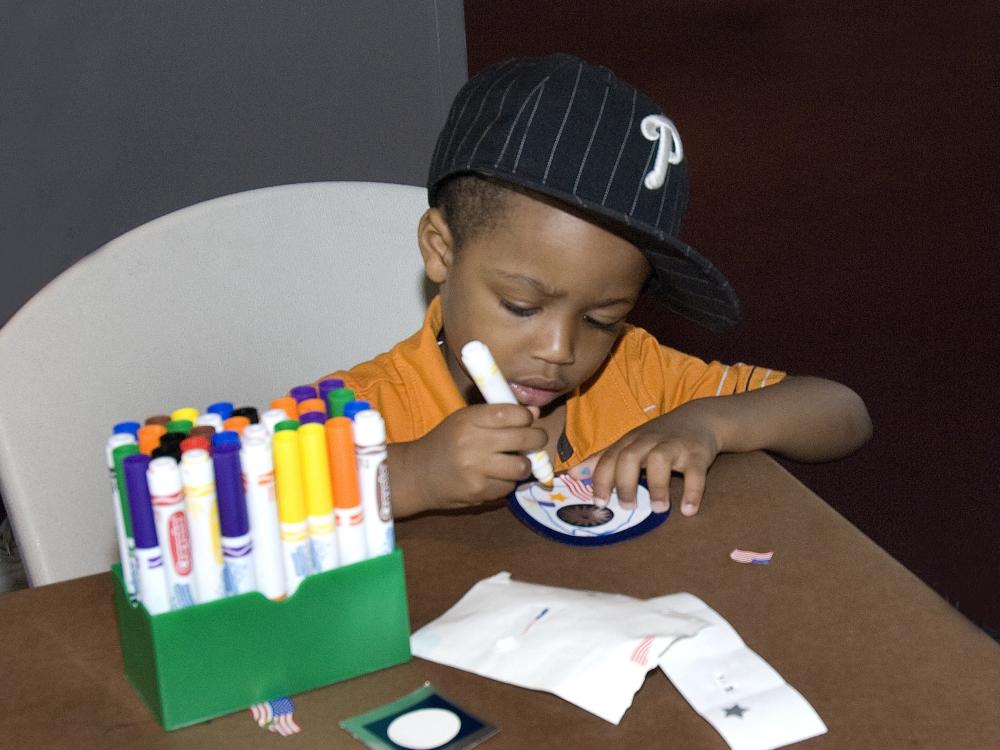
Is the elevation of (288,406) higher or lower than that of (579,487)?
higher

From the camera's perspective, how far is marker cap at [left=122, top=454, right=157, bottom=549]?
26.1 inches

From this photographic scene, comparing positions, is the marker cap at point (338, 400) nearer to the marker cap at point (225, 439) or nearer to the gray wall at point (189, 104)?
the marker cap at point (225, 439)

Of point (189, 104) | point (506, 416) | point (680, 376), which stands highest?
point (189, 104)

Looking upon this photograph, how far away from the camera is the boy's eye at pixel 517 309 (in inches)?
42.7

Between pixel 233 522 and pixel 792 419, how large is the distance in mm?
652

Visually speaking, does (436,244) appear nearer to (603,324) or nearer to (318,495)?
(603,324)

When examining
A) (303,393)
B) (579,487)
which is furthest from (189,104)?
(303,393)

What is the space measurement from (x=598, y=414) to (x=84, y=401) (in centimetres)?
51

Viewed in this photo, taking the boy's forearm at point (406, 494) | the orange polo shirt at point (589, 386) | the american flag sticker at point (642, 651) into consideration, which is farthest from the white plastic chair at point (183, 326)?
the american flag sticker at point (642, 651)

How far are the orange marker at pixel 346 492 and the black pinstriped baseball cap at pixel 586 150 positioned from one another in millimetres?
348

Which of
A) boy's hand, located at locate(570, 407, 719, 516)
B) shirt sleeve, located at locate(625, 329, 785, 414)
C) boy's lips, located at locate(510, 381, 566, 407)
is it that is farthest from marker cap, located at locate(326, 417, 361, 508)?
shirt sleeve, located at locate(625, 329, 785, 414)

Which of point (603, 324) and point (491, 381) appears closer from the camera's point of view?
point (491, 381)

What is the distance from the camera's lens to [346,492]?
2.35 ft

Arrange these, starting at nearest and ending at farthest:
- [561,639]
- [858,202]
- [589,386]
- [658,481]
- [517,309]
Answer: [561,639] → [658,481] → [517,309] → [589,386] → [858,202]
